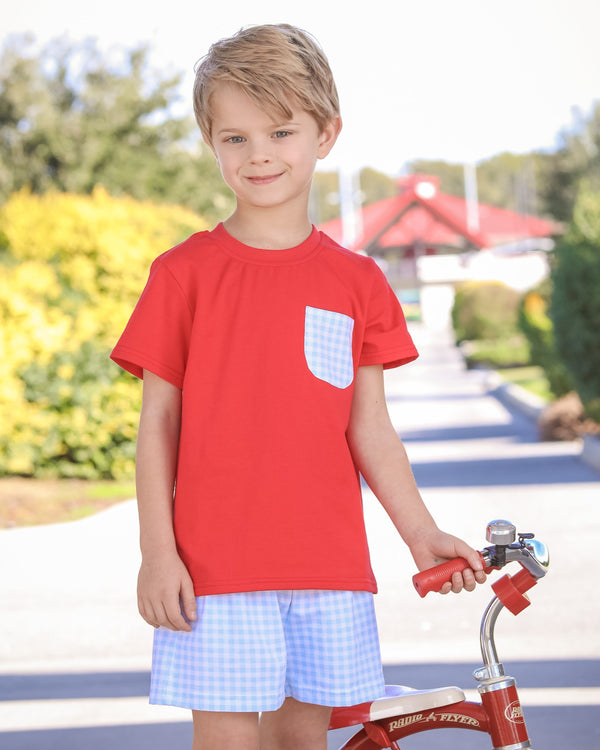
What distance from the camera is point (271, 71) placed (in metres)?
2.05

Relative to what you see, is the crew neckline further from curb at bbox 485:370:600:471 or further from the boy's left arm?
curb at bbox 485:370:600:471

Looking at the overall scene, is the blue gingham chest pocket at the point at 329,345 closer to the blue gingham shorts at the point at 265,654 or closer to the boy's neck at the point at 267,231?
the boy's neck at the point at 267,231

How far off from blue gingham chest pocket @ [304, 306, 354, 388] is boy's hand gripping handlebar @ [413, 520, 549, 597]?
0.38 m

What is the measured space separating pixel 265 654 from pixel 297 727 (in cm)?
23

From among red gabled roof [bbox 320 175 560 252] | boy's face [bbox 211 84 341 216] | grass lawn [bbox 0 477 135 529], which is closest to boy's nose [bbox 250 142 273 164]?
boy's face [bbox 211 84 341 216]

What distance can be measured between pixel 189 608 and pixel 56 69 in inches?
1091

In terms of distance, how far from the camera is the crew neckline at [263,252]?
2.13 metres

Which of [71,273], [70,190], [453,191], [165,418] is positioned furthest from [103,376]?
[453,191]

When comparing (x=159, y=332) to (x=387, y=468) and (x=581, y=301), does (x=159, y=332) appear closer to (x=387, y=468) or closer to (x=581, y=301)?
(x=387, y=468)

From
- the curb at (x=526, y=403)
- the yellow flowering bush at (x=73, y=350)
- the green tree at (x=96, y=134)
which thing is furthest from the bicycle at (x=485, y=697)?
the green tree at (x=96, y=134)

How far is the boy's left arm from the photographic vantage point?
2.16 metres

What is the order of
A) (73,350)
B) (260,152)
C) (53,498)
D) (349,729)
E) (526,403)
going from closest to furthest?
(260,152), (349,729), (53,498), (73,350), (526,403)

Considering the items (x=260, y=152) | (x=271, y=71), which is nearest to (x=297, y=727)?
(x=260, y=152)

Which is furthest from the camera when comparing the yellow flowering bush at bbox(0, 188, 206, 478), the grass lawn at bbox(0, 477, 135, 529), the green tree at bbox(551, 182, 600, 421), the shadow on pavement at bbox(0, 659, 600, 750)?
the green tree at bbox(551, 182, 600, 421)
